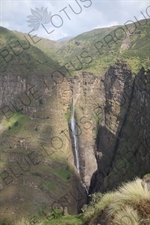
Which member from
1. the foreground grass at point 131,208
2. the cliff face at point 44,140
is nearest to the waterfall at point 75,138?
the cliff face at point 44,140

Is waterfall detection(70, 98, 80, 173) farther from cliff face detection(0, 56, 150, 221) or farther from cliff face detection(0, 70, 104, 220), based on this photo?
cliff face detection(0, 70, 104, 220)

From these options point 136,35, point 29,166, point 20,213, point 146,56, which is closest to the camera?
point 20,213

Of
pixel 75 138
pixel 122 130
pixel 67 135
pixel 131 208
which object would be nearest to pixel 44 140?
pixel 67 135

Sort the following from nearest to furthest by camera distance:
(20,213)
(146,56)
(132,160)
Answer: (20,213) → (132,160) → (146,56)

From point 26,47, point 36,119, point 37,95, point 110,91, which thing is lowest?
point 110,91

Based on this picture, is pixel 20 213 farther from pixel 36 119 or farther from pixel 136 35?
pixel 136 35

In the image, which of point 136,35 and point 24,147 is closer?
point 24,147

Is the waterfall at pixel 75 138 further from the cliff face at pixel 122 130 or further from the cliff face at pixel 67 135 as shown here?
the cliff face at pixel 122 130

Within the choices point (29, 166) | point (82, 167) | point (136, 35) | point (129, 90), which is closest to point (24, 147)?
point (29, 166)

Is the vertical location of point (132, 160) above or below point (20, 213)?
below

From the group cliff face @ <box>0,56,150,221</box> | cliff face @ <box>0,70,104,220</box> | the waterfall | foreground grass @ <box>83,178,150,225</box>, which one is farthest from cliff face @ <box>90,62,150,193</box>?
foreground grass @ <box>83,178,150,225</box>
